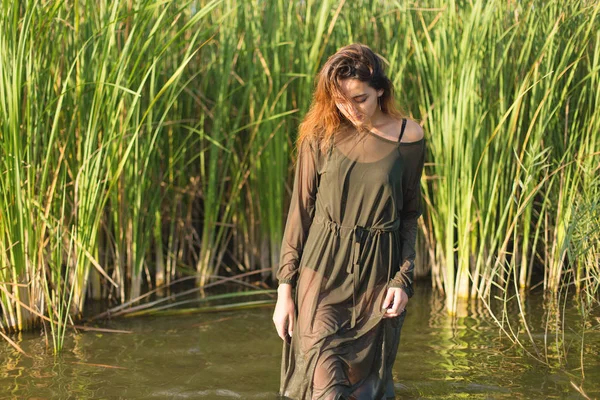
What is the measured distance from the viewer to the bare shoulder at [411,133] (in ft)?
9.16

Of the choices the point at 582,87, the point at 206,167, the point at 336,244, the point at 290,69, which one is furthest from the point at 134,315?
the point at 582,87

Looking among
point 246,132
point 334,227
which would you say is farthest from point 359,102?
point 246,132

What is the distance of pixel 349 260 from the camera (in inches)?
109

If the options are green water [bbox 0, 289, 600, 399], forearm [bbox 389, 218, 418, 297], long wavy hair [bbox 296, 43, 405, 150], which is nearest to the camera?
long wavy hair [bbox 296, 43, 405, 150]

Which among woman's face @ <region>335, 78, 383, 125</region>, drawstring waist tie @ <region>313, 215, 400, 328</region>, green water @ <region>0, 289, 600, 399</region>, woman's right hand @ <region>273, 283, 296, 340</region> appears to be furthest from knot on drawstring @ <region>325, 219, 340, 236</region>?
green water @ <region>0, 289, 600, 399</region>

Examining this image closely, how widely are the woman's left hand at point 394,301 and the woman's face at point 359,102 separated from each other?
22.5 inches

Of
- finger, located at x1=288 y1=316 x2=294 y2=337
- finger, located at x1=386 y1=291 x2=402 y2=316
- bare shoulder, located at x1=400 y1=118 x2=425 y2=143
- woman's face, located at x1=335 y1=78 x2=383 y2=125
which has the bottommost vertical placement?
finger, located at x1=288 y1=316 x2=294 y2=337

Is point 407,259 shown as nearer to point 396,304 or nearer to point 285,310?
point 396,304

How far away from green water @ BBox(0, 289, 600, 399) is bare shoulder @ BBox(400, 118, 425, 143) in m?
1.14

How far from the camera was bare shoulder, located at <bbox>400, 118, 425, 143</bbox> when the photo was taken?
9.16 feet

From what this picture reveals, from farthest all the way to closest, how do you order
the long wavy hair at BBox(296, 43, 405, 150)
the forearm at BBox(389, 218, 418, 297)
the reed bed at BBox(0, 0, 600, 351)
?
the reed bed at BBox(0, 0, 600, 351), the forearm at BBox(389, 218, 418, 297), the long wavy hair at BBox(296, 43, 405, 150)

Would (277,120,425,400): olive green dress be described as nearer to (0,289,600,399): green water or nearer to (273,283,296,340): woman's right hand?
(273,283,296,340): woman's right hand

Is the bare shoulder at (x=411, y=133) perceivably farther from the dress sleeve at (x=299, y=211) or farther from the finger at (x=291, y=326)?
the finger at (x=291, y=326)

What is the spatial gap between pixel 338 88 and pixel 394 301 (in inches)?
28.3
